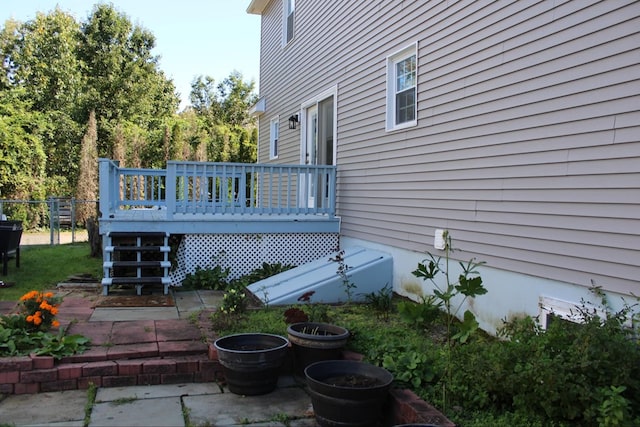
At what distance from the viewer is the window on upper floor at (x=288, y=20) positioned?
10757mm

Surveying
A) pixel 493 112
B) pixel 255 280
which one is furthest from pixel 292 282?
pixel 493 112

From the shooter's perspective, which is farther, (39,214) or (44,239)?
(39,214)

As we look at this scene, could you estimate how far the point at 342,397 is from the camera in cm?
297

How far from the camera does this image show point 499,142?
448cm

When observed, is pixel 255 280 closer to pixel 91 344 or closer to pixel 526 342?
pixel 91 344

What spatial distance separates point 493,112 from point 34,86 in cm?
2241

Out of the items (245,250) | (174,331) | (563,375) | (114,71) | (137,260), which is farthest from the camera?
(114,71)

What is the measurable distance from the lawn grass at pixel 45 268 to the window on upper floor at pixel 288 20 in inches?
228

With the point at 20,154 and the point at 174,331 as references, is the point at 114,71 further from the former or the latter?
the point at 174,331

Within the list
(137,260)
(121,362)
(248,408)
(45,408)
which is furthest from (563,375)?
(137,260)

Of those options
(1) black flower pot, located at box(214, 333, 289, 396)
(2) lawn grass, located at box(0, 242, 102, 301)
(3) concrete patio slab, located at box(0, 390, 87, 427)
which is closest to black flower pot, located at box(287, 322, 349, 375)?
(1) black flower pot, located at box(214, 333, 289, 396)

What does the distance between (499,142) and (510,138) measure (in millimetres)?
141

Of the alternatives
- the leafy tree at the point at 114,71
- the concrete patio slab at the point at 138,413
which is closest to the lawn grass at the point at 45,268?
the concrete patio slab at the point at 138,413

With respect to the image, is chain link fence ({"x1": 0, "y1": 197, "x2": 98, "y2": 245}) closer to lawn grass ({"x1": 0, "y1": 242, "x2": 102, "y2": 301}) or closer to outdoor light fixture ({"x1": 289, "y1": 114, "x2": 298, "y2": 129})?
lawn grass ({"x1": 0, "y1": 242, "x2": 102, "y2": 301})
